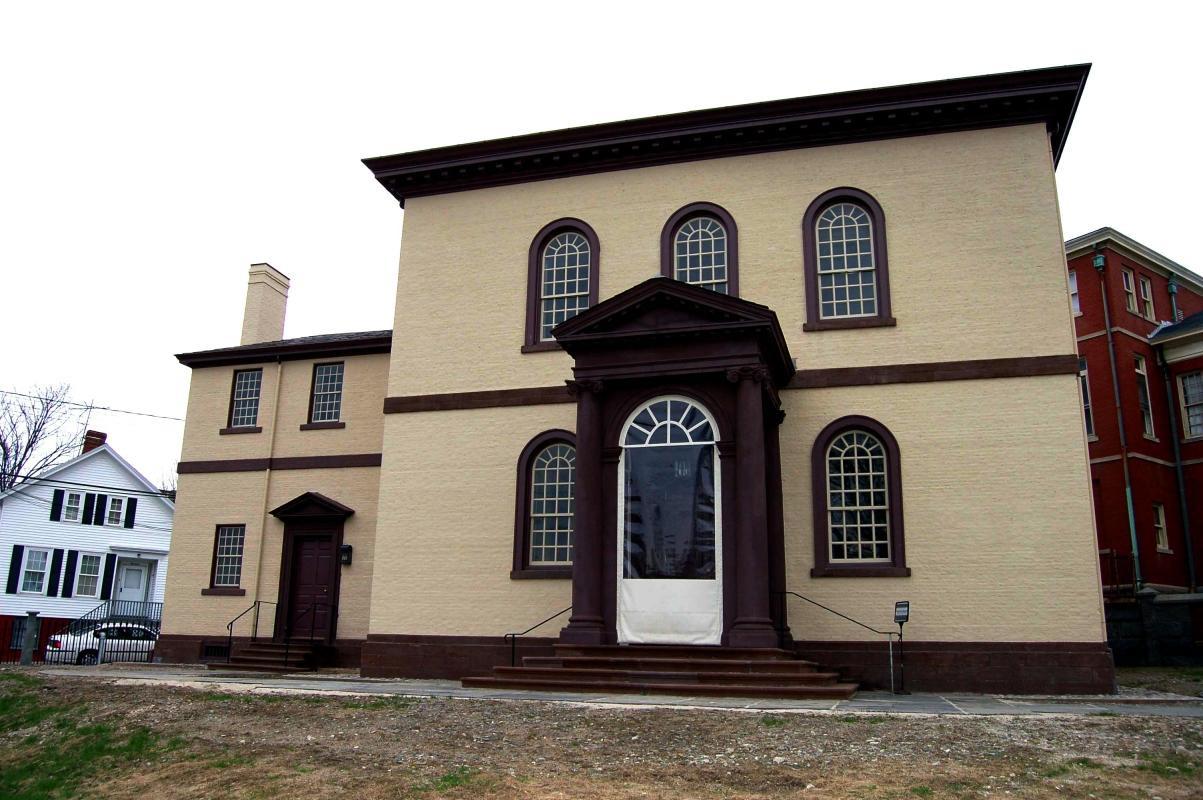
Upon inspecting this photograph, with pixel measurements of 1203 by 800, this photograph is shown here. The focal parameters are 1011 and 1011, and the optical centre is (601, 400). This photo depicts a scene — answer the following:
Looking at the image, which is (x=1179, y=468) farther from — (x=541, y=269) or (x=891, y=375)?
(x=541, y=269)

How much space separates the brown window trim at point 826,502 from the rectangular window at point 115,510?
112 ft

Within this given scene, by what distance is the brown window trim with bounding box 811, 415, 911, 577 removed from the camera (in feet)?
53.0

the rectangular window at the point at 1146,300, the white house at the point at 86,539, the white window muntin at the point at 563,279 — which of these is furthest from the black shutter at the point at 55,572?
the rectangular window at the point at 1146,300

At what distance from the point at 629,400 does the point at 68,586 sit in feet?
102

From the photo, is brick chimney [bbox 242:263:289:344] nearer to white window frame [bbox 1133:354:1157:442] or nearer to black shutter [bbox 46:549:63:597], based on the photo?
black shutter [bbox 46:549:63:597]

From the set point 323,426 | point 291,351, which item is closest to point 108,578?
point 291,351

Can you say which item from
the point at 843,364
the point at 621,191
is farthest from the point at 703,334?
the point at 621,191

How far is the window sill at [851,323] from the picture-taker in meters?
17.2

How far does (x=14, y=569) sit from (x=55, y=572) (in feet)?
4.92

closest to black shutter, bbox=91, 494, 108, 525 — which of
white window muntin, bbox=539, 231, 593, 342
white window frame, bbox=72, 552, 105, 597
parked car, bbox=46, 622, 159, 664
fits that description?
white window frame, bbox=72, 552, 105, 597

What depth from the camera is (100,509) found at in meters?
40.8

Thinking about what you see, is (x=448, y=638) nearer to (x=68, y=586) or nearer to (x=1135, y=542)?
(x=1135, y=542)

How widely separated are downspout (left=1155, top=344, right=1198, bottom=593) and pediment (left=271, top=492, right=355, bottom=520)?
2266 centimetres

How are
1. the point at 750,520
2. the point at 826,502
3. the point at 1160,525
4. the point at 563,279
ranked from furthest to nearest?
the point at 1160,525
the point at 563,279
the point at 826,502
the point at 750,520
